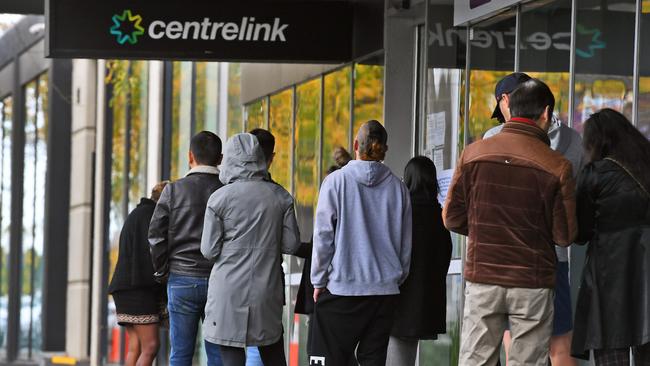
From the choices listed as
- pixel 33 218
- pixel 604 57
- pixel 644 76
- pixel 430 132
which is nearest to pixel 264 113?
pixel 430 132

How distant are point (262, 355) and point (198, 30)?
4.85 m

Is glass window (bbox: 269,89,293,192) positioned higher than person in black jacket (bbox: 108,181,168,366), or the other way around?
glass window (bbox: 269,89,293,192)

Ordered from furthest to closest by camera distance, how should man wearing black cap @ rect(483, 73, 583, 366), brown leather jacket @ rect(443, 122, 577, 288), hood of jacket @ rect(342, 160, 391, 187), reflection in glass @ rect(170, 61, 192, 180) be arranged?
reflection in glass @ rect(170, 61, 192, 180), hood of jacket @ rect(342, 160, 391, 187), man wearing black cap @ rect(483, 73, 583, 366), brown leather jacket @ rect(443, 122, 577, 288)

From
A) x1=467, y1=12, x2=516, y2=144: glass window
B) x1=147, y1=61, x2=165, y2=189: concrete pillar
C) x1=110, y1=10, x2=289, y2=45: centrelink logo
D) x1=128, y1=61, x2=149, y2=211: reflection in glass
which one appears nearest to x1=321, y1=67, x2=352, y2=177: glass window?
x1=110, y1=10, x2=289, y2=45: centrelink logo

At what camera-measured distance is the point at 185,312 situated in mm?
9922

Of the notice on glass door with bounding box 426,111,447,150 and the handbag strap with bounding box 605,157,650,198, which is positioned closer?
the handbag strap with bounding box 605,157,650,198

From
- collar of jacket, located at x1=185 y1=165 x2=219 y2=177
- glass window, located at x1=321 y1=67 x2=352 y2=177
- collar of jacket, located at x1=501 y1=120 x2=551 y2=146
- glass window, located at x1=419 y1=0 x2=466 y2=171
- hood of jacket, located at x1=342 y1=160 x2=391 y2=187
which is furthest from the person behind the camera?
glass window, located at x1=321 y1=67 x2=352 y2=177

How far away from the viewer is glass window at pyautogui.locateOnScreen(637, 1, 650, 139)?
29.7ft

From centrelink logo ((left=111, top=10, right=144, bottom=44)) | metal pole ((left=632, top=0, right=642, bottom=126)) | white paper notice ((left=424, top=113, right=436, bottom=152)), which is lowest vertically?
white paper notice ((left=424, top=113, right=436, bottom=152))

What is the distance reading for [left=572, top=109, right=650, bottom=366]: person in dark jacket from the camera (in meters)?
7.30

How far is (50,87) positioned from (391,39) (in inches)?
628

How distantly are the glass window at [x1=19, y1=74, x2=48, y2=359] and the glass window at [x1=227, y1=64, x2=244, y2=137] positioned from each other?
12189 millimetres

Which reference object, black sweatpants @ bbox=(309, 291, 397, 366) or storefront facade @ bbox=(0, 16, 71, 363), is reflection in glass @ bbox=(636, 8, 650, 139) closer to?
black sweatpants @ bbox=(309, 291, 397, 366)

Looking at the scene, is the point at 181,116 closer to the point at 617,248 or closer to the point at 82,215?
the point at 82,215
